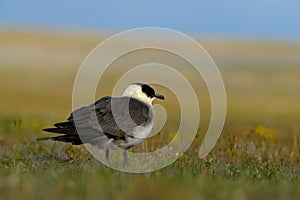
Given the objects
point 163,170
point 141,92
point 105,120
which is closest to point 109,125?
point 105,120

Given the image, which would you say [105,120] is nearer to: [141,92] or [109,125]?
[109,125]

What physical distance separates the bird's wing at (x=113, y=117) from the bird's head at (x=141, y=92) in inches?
13.7

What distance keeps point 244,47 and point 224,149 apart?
10018 centimetres

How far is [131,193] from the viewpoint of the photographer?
20.6ft

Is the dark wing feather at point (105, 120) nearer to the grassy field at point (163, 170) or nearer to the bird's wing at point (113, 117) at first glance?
the bird's wing at point (113, 117)

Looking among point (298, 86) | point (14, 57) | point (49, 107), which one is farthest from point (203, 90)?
point (14, 57)

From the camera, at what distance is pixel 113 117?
10453 mm

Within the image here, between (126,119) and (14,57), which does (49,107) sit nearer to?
(126,119)

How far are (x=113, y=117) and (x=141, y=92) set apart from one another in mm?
880

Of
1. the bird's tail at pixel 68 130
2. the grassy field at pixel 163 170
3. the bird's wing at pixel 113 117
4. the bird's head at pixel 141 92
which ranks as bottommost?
the grassy field at pixel 163 170

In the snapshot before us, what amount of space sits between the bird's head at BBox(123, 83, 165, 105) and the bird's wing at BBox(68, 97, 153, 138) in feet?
1.14

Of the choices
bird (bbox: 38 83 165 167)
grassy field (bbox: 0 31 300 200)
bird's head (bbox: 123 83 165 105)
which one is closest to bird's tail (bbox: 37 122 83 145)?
bird (bbox: 38 83 165 167)

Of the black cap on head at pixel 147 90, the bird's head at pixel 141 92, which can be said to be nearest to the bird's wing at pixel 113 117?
the bird's head at pixel 141 92

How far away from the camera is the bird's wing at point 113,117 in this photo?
10398mm
